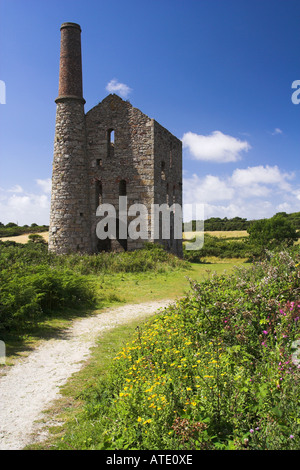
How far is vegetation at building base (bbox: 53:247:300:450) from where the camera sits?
10.5ft

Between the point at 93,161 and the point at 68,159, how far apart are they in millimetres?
2000

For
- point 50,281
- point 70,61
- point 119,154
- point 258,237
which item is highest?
point 70,61

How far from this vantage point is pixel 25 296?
7.97 meters

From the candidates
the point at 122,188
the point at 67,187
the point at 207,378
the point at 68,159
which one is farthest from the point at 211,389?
the point at 122,188

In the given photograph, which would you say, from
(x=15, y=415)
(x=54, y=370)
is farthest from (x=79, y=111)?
(x=15, y=415)

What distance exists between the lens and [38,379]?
542cm

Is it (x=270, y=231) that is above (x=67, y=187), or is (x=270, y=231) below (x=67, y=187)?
below

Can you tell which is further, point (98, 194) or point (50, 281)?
point (98, 194)

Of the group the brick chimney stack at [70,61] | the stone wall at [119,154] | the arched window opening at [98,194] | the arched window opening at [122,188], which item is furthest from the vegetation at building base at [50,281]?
the brick chimney stack at [70,61]

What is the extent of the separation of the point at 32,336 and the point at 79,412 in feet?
11.3

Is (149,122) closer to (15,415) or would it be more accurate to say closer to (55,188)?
(55,188)

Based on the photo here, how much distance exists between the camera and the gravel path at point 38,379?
403 centimetres

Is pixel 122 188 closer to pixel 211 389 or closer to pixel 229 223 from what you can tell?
pixel 211 389

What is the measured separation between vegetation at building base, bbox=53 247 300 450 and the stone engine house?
48.1 feet
